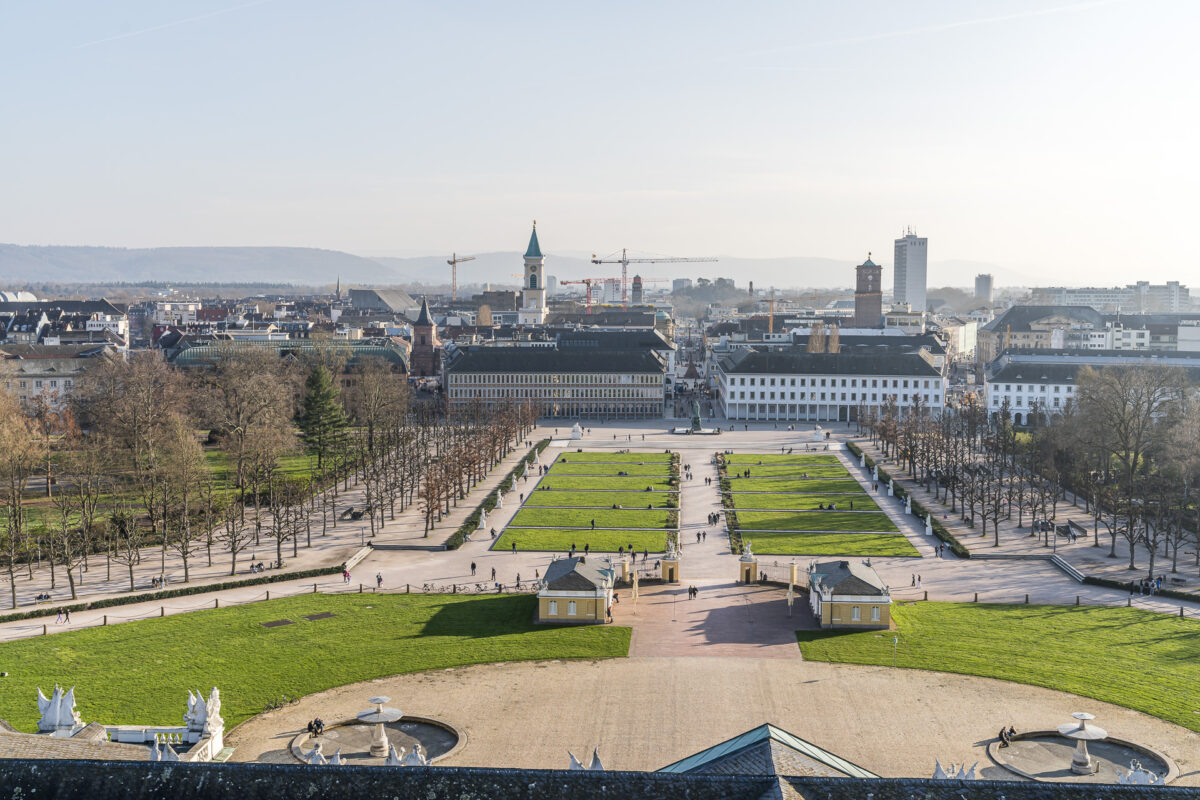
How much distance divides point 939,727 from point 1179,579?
33.4m

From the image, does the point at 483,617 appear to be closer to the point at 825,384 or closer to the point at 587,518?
the point at 587,518

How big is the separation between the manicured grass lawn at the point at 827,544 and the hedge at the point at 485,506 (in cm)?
2081

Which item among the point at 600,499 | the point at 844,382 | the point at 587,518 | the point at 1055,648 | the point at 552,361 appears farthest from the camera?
the point at 552,361

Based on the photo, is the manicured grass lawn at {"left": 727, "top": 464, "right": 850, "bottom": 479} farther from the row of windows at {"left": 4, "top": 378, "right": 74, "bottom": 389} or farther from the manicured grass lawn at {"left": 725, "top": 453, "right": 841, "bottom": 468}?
the row of windows at {"left": 4, "top": 378, "right": 74, "bottom": 389}

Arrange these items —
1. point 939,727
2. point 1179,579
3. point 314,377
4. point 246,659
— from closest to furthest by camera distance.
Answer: point 939,727 < point 246,659 < point 1179,579 < point 314,377

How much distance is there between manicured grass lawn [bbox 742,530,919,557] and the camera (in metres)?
75.9

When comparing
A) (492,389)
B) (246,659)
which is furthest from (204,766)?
(492,389)

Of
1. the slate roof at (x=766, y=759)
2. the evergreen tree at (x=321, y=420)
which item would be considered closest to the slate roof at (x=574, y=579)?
the slate roof at (x=766, y=759)

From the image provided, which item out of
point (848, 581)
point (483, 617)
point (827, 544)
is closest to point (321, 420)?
point (827, 544)

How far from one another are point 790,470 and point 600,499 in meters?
25.7

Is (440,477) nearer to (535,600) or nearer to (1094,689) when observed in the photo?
(535,600)

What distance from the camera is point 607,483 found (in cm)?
10388

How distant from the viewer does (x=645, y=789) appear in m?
22.9

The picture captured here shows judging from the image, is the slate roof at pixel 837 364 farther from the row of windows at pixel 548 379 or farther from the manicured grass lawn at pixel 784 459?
the manicured grass lawn at pixel 784 459
